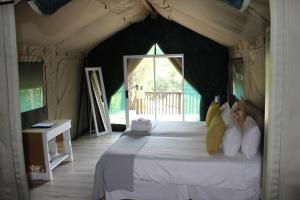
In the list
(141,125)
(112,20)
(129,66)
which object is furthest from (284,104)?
(129,66)

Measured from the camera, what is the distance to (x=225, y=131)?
2.85m

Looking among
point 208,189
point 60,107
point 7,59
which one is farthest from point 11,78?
point 60,107

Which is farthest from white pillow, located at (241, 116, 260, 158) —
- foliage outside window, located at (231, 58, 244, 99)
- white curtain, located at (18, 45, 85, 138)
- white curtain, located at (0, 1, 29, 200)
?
white curtain, located at (18, 45, 85, 138)

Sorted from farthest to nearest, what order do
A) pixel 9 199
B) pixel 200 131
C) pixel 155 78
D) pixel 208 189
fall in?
1. pixel 155 78
2. pixel 200 131
3. pixel 208 189
4. pixel 9 199

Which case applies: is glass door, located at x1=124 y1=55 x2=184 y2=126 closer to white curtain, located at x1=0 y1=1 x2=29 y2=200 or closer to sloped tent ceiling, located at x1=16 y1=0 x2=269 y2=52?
sloped tent ceiling, located at x1=16 y1=0 x2=269 y2=52

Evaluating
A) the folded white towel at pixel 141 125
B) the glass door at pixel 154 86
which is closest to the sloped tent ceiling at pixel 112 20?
the glass door at pixel 154 86

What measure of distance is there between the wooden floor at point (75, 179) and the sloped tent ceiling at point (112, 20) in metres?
1.95

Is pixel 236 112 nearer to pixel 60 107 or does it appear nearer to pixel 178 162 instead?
pixel 178 162

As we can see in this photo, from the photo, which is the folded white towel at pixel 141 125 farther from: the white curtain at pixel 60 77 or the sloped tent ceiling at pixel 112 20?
the white curtain at pixel 60 77

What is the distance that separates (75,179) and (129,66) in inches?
122

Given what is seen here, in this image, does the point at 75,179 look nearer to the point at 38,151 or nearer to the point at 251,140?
the point at 38,151

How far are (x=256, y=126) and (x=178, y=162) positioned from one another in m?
0.86

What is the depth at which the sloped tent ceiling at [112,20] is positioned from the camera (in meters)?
2.60

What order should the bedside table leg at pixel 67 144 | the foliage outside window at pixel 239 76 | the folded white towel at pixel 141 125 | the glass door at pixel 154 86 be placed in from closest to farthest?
1. the folded white towel at pixel 141 125
2. the foliage outside window at pixel 239 76
3. the bedside table leg at pixel 67 144
4. the glass door at pixel 154 86
